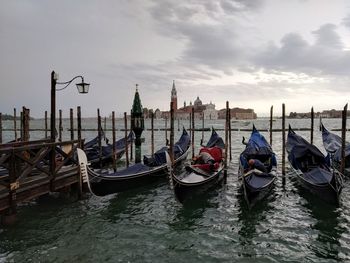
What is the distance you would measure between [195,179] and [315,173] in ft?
10.6

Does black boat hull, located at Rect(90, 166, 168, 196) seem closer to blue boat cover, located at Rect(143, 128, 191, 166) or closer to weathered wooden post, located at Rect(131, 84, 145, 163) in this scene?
blue boat cover, located at Rect(143, 128, 191, 166)

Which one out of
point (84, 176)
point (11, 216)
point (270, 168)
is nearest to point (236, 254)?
point (84, 176)

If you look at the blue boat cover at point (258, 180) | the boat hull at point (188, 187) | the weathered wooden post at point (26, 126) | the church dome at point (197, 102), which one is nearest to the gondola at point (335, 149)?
the blue boat cover at point (258, 180)

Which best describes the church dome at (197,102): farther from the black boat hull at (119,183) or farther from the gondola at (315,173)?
the black boat hull at (119,183)

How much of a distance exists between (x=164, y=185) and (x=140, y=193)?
119 centimetres

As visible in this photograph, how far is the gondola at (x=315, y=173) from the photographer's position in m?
7.64

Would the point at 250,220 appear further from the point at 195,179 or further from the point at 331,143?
the point at 331,143

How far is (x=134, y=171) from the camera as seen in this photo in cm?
914

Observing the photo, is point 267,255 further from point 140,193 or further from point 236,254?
point 140,193

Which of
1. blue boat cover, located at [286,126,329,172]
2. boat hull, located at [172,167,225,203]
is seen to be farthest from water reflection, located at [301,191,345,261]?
boat hull, located at [172,167,225,203]

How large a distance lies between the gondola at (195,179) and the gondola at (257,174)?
849 mm

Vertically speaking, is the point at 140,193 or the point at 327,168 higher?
the point at 327,168

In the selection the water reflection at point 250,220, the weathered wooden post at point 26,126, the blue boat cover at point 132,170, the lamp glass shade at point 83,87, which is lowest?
the water reflection at point 250,220

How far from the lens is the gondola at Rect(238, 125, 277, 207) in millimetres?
7660
